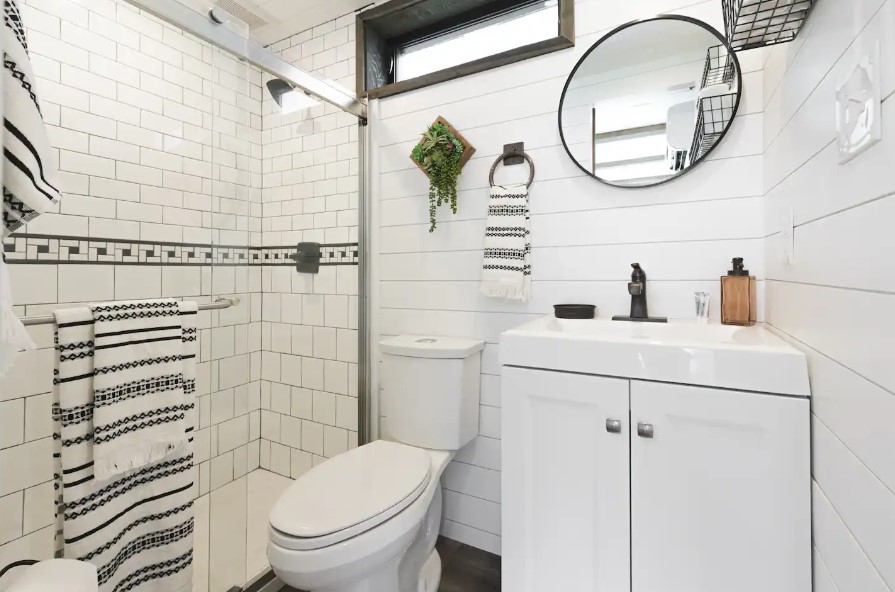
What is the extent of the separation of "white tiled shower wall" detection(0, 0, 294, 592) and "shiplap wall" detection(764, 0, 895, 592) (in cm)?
167

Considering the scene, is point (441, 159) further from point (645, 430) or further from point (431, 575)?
point (431, 575)

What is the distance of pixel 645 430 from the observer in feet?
3.29

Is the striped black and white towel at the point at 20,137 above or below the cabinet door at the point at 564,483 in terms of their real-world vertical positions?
above

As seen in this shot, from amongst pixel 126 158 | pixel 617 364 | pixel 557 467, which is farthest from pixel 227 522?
pixel 617 364

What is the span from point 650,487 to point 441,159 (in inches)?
53.5

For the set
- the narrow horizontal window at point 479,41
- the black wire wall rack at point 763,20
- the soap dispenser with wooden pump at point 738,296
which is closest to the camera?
the black wire wall rack at point 763,20

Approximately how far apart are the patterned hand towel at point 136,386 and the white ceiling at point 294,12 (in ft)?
5.26

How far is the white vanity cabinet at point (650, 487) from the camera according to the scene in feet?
2.90

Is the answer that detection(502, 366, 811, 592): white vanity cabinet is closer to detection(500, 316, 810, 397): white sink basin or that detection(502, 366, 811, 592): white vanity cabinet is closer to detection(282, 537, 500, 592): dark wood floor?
detection(500, 316, 810, 397): white sink basin

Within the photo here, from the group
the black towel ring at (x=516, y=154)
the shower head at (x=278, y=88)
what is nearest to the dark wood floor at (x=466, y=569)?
the black towel ring at (x=516, y=154)

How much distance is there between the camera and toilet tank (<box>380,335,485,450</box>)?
160 centimetres

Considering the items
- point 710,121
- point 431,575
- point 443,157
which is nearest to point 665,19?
point 710,121

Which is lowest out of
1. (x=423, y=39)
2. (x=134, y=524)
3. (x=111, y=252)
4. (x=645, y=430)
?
(x=134, y=524)

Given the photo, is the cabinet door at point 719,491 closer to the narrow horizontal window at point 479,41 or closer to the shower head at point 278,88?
the narrow horizontal window at point 479,41
